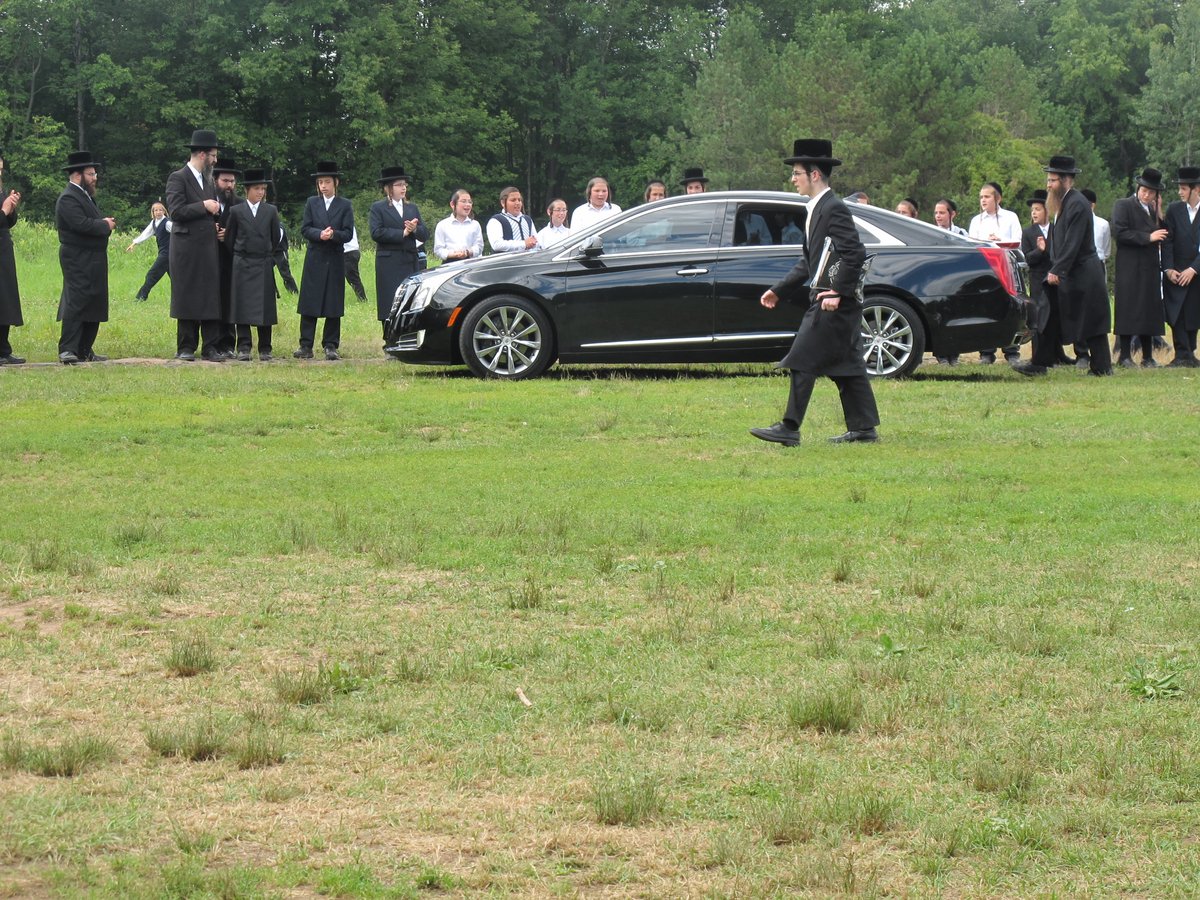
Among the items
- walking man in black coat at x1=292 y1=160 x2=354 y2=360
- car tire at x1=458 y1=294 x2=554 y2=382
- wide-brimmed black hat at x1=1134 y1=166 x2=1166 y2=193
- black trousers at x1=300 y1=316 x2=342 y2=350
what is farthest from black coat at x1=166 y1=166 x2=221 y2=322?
wide-brimmed black hat at x1=1134 y1=166 x2=1166 y2=193

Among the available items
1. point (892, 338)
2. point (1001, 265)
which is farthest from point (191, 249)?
point (1001, 265)

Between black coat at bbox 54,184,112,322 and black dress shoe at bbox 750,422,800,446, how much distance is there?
812 centimetres

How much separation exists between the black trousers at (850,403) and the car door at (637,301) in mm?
4363

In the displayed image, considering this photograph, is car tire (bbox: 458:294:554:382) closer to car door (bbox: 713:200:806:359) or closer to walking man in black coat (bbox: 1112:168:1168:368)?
car door (bbox: 713:200:806:359)

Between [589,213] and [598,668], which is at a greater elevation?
[589,213]

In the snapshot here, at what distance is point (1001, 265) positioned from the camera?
1616 cm

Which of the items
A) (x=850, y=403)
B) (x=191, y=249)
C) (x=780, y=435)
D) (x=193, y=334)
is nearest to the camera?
(x=780, y=435)

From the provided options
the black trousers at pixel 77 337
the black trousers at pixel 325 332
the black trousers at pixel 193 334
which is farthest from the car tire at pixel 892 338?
the black trousers at pixel 77 337

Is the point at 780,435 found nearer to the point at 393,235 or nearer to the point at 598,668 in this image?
the point at 598,668

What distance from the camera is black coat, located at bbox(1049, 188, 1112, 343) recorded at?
54.6 ft

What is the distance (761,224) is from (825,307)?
16.1 feet

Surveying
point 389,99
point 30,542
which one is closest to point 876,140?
point 389,99

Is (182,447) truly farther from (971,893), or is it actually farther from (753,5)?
(753,5)

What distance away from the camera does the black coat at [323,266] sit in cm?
1855
